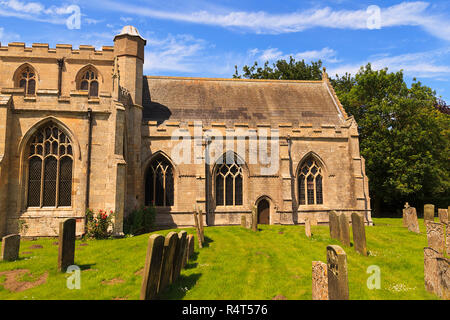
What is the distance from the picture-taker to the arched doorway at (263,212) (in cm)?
1944

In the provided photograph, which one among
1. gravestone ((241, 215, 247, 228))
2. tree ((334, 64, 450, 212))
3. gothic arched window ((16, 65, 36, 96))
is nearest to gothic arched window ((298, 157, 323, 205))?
gravestone ((241, 215, 247, 228))

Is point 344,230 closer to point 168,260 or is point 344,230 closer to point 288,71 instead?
point 168,260

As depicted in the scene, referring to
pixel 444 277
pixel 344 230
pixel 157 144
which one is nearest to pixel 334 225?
pixel 344 230

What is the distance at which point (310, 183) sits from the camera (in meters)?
20.2

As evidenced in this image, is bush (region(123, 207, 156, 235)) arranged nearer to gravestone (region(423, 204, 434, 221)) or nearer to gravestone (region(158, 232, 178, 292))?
gravestone (region(158, 232, 178, 292))

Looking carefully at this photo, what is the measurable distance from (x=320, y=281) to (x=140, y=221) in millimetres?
11820

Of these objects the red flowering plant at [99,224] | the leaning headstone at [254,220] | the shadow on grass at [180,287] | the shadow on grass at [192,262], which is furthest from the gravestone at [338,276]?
the red flowering plant at [99,224]

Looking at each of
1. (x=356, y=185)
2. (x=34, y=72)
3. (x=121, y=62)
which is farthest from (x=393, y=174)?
(x=34, y=72)

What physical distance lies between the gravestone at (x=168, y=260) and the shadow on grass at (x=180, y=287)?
0.15m

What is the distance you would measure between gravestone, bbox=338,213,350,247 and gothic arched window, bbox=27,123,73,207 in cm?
1259

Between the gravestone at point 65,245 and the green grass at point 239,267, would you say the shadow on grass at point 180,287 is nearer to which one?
the green grass at point 239,267

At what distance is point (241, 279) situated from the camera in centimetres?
809

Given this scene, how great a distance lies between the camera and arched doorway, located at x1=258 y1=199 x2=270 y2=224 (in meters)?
19.4

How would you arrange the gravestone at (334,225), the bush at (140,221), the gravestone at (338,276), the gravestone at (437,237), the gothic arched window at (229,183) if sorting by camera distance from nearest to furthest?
1. the gravestone at (338,276)
2. the gravestone at (437,237)
3. the gravestone at (334,225)
4. the bush at (140,221)
5. the gothic arched window at (229,183)
